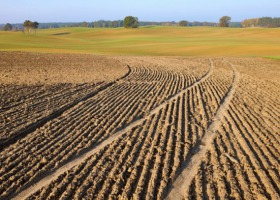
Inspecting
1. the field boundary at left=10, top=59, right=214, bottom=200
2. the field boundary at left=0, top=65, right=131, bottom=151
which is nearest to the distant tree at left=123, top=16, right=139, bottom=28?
the field boundary at left=0, top=65, right=131, bottom=151

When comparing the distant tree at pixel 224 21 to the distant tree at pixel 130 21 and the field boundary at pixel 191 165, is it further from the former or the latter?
the field boundary at pixel 191 165

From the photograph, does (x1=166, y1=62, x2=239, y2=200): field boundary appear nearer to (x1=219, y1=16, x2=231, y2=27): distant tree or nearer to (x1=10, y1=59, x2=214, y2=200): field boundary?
(x1=10, y1=59, x2=214, y2=200): field boundary

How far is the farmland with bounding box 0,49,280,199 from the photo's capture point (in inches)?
253

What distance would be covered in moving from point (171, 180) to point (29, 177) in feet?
9.68

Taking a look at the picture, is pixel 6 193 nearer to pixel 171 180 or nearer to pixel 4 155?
pixel 4 155

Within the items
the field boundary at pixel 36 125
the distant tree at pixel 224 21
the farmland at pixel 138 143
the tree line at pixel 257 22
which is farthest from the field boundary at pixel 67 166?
the tree line at pixel 257 22

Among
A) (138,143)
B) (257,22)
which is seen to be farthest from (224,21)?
(138,143)

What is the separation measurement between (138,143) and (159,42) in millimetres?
59480

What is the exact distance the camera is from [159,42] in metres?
66.6

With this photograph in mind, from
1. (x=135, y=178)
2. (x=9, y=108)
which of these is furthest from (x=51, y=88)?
(x=135, y=178)

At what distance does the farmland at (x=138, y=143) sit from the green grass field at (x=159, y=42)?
92.8ft

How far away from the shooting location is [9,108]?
1184cm

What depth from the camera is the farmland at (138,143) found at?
642cm

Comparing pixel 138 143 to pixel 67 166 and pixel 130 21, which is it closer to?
pixel 67 166
